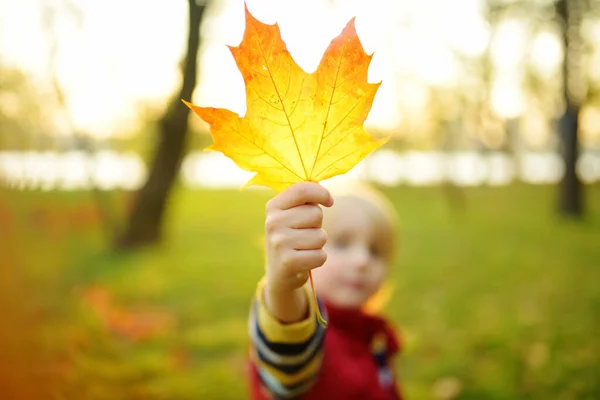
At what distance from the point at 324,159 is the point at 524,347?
2.14 meters

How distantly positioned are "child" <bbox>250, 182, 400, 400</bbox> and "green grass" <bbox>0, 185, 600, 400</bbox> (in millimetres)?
1072

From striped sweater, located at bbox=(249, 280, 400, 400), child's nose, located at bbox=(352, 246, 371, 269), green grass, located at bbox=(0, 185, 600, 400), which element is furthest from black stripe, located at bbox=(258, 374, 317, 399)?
green grass, located at bbox=(0, 185, 600, 400)

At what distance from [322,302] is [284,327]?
0.22 meters

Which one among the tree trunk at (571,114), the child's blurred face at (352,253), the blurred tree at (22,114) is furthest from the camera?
the tree trunk at (571,114)

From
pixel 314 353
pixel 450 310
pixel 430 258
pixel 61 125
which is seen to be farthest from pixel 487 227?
pixel 314 353

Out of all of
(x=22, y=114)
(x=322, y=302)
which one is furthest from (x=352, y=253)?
(x=22, y=114)

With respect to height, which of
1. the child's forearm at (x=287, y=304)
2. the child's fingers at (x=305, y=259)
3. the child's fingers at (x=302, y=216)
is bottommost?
the child's forearm at (x=287, y=304)

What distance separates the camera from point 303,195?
0.60 meters

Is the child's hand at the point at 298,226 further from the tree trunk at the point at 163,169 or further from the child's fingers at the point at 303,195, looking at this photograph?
the tree trunk at the point at 163,169

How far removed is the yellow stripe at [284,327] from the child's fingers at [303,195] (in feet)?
0.63

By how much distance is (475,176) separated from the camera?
19.7 ft

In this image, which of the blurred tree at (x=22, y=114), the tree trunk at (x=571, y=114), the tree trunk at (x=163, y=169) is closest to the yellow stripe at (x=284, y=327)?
the blurred tree at (x=22, y=114)

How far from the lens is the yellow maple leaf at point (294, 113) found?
0.56 meters

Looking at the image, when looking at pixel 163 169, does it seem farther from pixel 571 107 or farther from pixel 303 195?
pixel 571 107
